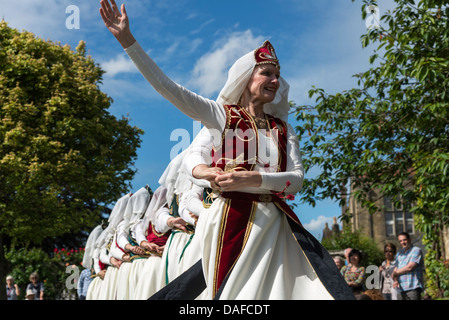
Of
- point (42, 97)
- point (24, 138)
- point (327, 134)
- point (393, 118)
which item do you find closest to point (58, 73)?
point (42, 97)

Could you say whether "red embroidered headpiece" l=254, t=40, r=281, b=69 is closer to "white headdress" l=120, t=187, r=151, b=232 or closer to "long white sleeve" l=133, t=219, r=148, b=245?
"long white sleeve" l=133, t=219, r=148, b=245

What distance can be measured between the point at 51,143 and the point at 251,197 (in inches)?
719

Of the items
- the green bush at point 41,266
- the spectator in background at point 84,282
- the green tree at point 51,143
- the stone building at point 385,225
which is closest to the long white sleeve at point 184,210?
the spectator in background at point 84,282

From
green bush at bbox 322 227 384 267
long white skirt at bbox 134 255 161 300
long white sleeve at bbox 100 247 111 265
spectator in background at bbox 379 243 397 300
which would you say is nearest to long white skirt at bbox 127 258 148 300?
long white skirt at bbox 134 255 161 300

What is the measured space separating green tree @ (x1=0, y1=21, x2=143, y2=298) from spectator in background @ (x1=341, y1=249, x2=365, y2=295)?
551 inches

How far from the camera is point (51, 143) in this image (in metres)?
20.6

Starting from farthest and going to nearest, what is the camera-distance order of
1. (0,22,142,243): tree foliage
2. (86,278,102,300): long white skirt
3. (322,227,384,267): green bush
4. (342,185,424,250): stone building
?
(342,185,424,250): stone building < (322,227,384,267): green bush < (0,22,142,243): tree foliage < (86,278,102,300): long white skirt

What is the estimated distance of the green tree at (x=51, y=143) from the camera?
20531mm

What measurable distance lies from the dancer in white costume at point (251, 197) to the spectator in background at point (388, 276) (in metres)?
6.03

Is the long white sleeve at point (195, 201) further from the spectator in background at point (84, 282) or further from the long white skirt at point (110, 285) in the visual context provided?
the spectator in background at point (84, 282)

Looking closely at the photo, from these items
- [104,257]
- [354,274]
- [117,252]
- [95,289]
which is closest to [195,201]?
[354,274]

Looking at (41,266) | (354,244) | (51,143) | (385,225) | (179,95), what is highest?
(385,225)

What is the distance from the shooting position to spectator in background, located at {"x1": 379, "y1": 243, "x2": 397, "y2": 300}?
909 centimetres

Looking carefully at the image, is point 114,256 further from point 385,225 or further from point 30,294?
point 385,225
